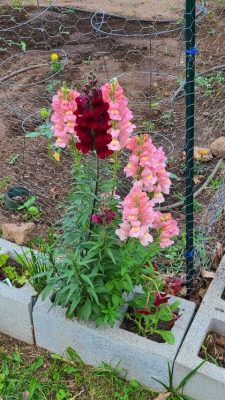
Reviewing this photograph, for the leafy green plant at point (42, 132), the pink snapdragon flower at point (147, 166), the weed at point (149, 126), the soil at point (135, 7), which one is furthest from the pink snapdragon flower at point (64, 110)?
the soil at point (135, 7)

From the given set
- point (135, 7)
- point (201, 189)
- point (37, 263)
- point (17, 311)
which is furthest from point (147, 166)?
point (135, 7)

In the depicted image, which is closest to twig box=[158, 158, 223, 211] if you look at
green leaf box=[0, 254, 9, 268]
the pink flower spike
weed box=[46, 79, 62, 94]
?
green leaf box=[0, 254, 9, 268]

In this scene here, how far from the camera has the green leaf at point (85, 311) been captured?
2.18 m

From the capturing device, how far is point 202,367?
2.10 meters

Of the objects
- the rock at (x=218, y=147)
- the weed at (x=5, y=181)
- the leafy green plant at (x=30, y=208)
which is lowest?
the weed at (x=5, y=181)

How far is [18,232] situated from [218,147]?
1.46 meters

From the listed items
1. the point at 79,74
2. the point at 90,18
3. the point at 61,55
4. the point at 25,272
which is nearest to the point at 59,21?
the point at 90,18

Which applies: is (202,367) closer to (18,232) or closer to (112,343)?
(112,343)

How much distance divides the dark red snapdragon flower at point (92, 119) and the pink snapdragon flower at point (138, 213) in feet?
0.65

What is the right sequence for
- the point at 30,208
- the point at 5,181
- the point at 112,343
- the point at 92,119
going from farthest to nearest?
the point at 5,181 → the point at 30,208 → the point at 112,343 → the point at 92,119

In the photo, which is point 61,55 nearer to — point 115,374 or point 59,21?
point 59,21

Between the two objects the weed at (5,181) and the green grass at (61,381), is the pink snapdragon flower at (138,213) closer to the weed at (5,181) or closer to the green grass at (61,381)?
the green grass at (61,381)

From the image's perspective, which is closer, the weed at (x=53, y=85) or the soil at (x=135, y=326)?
the soil at (x=135, y=326)

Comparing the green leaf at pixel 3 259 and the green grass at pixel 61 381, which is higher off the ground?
the green leaf at pixel 3 259
